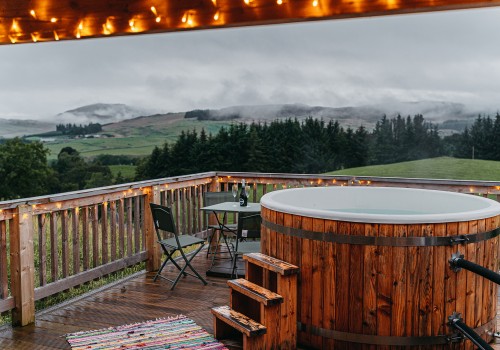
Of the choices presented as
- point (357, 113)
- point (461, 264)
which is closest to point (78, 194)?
point (461, 264)

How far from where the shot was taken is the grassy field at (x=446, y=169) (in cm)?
1311

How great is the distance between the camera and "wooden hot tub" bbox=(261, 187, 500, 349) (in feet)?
9.99

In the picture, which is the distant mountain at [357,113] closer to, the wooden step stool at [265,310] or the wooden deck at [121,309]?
the wooden deck at [121,309]

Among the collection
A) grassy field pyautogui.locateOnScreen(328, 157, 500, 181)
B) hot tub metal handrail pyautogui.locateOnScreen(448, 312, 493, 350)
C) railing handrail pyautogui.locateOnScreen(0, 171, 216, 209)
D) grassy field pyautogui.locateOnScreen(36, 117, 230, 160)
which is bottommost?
hot tub metal handrail pyautogui.locateOnScreen(448, 312, 493, 350)

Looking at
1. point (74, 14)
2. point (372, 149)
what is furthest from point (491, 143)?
point (74, 14)

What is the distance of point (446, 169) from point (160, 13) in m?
10.8

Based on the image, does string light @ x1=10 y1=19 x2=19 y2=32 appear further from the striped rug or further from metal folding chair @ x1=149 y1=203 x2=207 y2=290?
the striped rug

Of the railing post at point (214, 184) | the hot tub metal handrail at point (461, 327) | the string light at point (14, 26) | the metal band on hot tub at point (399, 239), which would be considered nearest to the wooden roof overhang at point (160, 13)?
the string light at point (14, 26)

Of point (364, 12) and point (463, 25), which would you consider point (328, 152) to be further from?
point (364, 12)

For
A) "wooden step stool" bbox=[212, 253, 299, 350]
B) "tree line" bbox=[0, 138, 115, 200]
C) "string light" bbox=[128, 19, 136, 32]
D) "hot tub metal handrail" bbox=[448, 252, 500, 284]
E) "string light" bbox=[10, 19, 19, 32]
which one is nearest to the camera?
"hot tub metal handrail" bbox=[448, 252, 500, 284]

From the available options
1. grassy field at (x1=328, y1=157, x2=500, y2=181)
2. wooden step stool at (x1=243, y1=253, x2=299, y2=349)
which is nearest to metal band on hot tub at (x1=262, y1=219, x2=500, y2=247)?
wooden step stool at (x1=243, y1=253, x2=299, y2=349)

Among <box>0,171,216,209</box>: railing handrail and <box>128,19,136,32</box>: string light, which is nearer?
<box>0,171,216,209</box>: railing handrail

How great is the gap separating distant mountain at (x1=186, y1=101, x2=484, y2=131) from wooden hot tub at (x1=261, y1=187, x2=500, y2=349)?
407 inches

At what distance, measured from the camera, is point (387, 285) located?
10.0 feet
